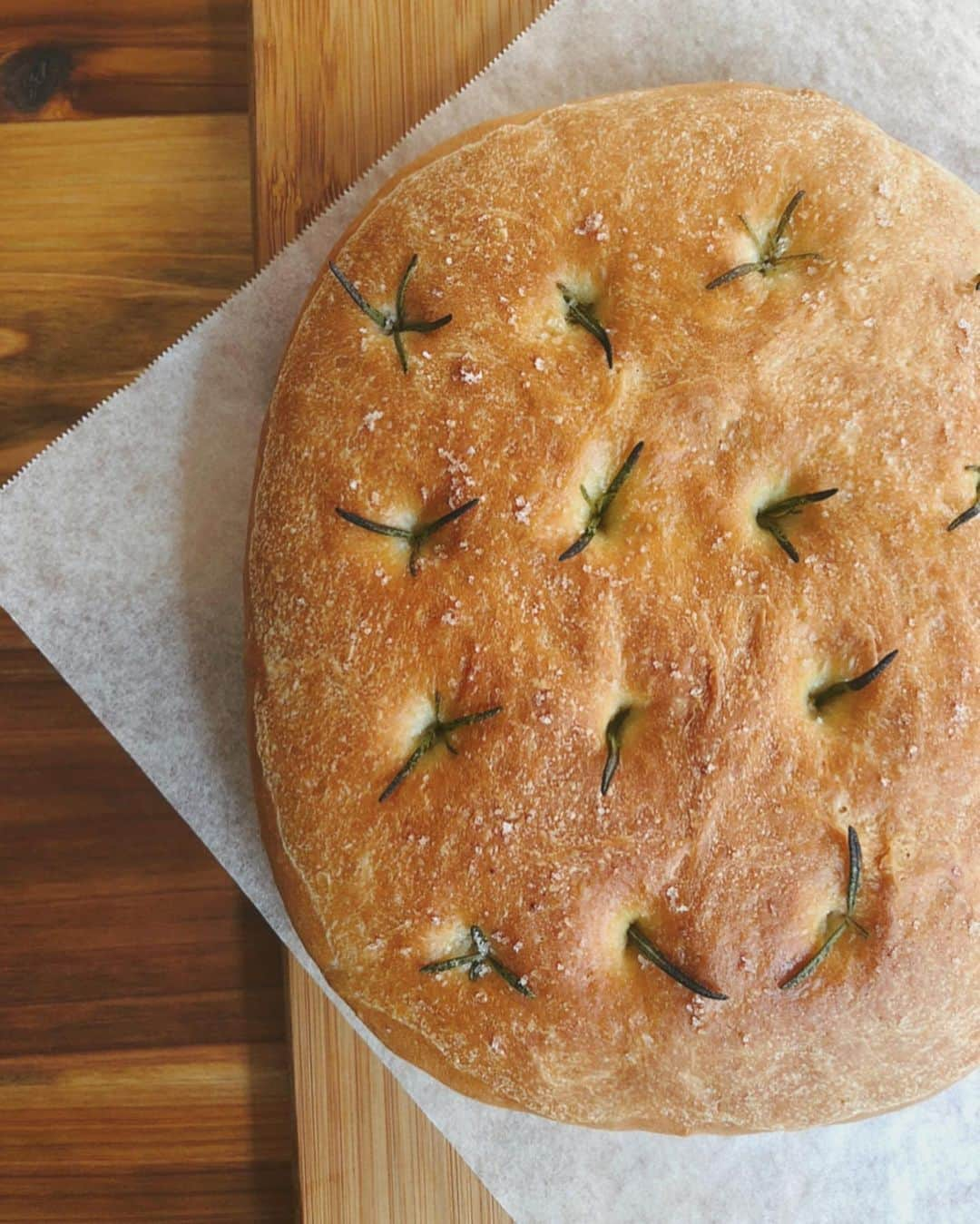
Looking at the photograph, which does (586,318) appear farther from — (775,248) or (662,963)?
(662,963)

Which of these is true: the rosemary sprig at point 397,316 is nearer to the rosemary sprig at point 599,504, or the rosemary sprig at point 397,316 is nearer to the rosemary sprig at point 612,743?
the rosemary sprig at point 599,504

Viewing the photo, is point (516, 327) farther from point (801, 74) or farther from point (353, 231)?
point (801, 74)

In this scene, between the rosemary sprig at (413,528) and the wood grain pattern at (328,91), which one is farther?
the wood grain pattern at (328,91)

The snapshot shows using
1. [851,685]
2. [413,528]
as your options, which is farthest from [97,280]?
[851,685]

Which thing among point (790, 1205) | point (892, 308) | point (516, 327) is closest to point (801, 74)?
point (892, 308)

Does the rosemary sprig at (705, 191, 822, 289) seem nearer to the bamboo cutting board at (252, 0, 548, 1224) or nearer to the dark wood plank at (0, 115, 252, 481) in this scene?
the bamboo cutting board at (252, 0, 548, 1224)

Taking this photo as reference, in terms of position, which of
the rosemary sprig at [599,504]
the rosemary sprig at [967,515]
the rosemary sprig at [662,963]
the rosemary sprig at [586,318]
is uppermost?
the rosemary sprig at [586,318]

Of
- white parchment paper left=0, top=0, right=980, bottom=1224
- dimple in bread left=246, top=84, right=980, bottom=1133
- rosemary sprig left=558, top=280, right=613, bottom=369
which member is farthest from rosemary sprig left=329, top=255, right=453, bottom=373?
white parchment paper left=0, top=0, right=980, bottom=1224


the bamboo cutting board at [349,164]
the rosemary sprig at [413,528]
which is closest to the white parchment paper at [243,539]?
the bamboo cutting board at [349,164]
